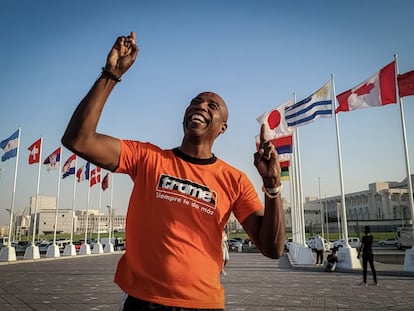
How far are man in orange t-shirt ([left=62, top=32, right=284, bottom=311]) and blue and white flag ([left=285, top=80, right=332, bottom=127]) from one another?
15.4m

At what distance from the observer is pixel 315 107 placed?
1681 centimetres

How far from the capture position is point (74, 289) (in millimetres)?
10672

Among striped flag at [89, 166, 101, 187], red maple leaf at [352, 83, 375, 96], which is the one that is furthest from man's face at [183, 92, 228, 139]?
striped flag at [89, 166, 101, 187]

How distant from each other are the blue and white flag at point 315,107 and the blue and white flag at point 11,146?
1564 centimetres

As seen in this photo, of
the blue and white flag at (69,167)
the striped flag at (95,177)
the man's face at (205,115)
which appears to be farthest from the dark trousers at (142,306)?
the striped flag at (95,177)

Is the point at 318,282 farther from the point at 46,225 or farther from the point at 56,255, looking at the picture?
the point at 46,225

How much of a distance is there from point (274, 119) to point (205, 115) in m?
17.5

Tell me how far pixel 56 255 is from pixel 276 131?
735 inches

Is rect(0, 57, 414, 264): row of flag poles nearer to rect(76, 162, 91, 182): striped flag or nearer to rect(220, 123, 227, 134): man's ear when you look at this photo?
rect(76, 162, 91, 182): striped flag

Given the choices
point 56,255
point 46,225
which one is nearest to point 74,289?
point 56,255

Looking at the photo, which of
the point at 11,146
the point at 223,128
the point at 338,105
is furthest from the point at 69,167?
the point at 223,128

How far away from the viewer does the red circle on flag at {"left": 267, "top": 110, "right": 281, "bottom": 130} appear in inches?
752

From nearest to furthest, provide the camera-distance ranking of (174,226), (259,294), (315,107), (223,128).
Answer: (174,226), (223,128), (259,294), (315,107)

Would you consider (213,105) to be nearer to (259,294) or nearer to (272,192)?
(272,192)
